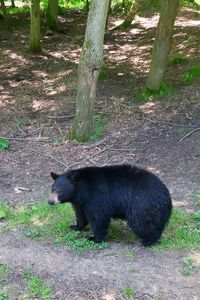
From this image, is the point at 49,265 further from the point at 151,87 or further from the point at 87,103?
the point at 151,87

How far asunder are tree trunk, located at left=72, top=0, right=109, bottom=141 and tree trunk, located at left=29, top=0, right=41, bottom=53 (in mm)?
7561

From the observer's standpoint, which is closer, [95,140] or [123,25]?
[95,140]

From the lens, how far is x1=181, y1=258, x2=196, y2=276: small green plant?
18.9ft

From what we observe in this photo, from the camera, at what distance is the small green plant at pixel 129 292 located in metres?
5.38

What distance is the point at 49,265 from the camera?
19.5ft

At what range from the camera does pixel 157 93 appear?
13.1 metres

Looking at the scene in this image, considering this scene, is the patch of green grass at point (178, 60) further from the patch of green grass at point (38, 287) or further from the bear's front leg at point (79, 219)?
the patch of green grass at point (38, 287)

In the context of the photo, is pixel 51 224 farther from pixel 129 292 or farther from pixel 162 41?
pixel 162 41

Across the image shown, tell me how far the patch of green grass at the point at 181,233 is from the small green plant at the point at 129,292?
110cm

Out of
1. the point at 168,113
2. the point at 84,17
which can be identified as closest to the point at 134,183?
the point at 168,113

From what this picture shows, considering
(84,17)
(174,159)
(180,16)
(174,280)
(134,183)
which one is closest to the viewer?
(174,280)

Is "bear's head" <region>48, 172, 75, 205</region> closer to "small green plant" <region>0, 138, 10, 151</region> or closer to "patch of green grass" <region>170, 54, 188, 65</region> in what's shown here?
"small green plant" <region>0, 138, 10, 151</region>

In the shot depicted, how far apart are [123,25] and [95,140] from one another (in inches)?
519

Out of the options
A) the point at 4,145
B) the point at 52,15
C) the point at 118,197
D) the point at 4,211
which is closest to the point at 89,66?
the point at 4,145
